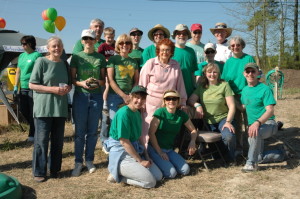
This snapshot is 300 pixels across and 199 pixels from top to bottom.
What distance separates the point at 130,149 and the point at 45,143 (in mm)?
1010

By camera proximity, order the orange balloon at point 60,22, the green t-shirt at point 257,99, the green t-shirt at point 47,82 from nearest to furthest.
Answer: the green t-shirt at point 47,82, the green t-shirt at point 257,99, the orange balloon at point 60,22

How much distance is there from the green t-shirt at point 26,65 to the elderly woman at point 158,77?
2.40m

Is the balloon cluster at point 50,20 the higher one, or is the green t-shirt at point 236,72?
the balloon cluster at point 50,20

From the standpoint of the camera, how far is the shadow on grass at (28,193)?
3566mm

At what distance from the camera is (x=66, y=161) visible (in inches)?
189

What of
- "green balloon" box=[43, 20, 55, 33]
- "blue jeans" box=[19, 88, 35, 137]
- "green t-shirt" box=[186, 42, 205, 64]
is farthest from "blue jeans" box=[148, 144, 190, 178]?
"green balloon" box=[43, 20, 55, 33]

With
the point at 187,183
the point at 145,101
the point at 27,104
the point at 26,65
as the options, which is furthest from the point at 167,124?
the point at 27,104

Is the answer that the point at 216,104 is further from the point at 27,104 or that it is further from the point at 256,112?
the point at 27,104

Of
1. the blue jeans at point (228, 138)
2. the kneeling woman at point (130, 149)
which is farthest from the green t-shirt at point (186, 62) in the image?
the kneeling woman at point (130, 149)

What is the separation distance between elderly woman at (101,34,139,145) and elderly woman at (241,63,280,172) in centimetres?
147

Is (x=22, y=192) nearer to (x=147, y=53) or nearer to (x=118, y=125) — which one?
(x=118, y=125)

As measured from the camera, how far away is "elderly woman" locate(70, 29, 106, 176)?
12.8 ft

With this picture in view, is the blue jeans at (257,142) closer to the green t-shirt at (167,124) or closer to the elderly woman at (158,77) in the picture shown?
the green t-shirt at (167,124)

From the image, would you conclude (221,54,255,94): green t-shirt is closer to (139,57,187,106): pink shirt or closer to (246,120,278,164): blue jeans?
(246,120,278,164): blue jeans
